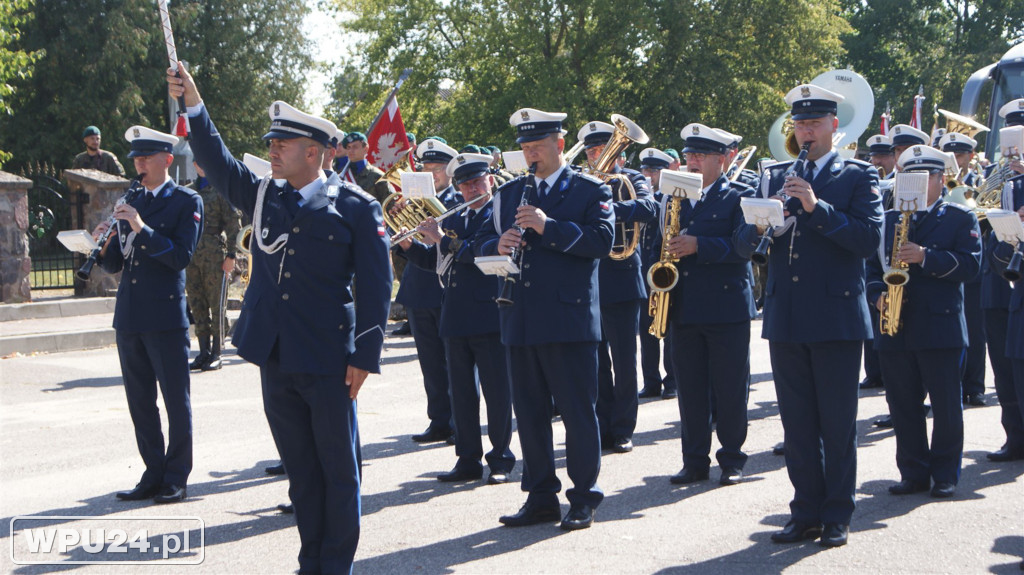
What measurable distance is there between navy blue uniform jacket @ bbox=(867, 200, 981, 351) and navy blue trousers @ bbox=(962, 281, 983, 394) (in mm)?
2329

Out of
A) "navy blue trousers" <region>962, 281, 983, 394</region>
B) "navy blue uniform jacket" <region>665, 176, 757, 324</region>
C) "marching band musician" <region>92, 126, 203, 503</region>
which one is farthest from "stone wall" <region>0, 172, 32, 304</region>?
"navy blue trousers" <region>962, 281, 983, 394</region>

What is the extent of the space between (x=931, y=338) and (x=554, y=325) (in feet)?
7.75

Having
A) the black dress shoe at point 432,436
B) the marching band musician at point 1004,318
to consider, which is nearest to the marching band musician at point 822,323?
the marching band musician at point 1004,318

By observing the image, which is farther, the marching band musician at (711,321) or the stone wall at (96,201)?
the stone wall at (96,201)

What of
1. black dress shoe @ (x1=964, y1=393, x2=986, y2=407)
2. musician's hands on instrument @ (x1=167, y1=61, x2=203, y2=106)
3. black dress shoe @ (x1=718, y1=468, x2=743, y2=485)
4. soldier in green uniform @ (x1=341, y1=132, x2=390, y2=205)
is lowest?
black dress shoe @ (x1=718, y1=468, x2=743, y2=485)

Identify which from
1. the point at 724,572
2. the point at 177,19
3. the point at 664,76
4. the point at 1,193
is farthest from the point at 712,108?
the point at 724,572

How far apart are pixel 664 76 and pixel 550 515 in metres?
27.4

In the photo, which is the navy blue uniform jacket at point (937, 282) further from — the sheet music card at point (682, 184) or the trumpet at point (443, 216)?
the trumpet at point (443, 216)

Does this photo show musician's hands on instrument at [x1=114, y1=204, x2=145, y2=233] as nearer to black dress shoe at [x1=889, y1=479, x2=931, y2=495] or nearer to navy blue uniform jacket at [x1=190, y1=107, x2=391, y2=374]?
navy blue uniform jacket at [x1=190, y1=107, x2=391, y2=374]

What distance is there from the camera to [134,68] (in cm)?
3356

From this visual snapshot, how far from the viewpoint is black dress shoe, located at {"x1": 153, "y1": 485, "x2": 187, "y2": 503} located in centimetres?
657

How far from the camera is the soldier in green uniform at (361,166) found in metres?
10.6

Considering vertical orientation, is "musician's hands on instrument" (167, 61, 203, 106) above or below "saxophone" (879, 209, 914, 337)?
above

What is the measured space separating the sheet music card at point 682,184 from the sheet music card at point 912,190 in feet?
3.72
